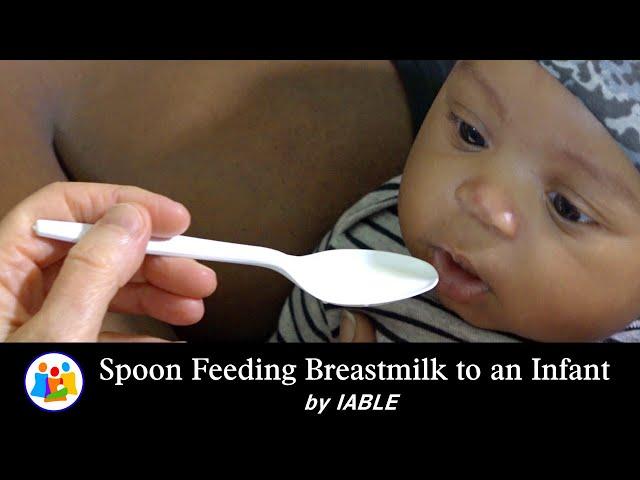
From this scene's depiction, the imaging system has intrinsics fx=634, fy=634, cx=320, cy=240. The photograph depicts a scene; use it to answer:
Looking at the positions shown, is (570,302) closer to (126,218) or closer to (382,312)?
(382,312)

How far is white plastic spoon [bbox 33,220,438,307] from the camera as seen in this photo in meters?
0.73

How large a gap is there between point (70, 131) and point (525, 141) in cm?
71

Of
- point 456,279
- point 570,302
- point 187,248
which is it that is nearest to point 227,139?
point 187,248

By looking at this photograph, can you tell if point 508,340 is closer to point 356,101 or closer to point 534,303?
point 534,303

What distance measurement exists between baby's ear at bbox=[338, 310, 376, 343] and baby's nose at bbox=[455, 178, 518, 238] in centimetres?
26

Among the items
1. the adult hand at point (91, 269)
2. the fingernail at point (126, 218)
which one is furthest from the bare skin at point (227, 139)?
the fingernail at point (126, 218)

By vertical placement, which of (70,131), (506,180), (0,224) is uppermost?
(70,131)

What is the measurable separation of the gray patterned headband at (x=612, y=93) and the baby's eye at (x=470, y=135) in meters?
0.11

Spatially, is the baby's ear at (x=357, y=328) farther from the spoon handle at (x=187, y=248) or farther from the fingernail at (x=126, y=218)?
the fingernail at (x=126, y=218)

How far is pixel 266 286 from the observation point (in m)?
1.00

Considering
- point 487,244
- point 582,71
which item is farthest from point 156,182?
point 582,71

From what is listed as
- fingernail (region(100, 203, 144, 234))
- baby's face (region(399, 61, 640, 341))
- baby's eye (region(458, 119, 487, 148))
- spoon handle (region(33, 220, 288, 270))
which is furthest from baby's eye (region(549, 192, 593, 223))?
fingernail (region(100, 203, 144, 234))

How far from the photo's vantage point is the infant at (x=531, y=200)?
0.66m

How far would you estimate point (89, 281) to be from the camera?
1.98ft
